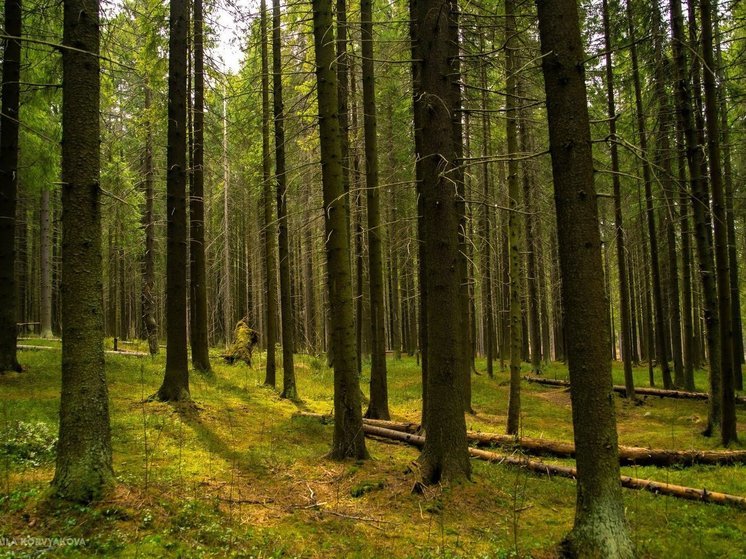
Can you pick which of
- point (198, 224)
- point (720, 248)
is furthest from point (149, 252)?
point (720, 248)

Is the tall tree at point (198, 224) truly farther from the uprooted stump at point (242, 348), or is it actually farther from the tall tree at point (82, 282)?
the tall tree at point (82, 282)

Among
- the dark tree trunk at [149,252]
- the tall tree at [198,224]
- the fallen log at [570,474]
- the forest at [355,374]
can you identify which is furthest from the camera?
the dark tree trunk at [149,252]

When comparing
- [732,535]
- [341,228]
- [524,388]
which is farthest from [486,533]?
[524,388]

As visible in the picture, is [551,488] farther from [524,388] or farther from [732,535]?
[524,388]

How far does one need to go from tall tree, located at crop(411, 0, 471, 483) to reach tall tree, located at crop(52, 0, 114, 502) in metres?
4.02

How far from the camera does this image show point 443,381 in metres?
6.45

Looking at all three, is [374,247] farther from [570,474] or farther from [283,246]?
[570,474]

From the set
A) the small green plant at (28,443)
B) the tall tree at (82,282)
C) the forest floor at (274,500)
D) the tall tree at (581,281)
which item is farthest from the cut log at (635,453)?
the small green plant at (28,443)

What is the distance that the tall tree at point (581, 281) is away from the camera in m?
4.21

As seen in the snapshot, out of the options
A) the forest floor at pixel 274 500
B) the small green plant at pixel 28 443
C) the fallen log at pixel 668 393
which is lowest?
the fallen log at pixel 668 393

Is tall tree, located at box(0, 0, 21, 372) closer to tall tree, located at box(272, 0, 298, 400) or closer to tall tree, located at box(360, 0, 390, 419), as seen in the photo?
tall tree, located at box(272, 0, 298, 400)

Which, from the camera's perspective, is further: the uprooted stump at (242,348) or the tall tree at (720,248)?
the uprooted stump at (242,348)

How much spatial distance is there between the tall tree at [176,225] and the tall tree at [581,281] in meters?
7.74

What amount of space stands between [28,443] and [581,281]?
710cm
